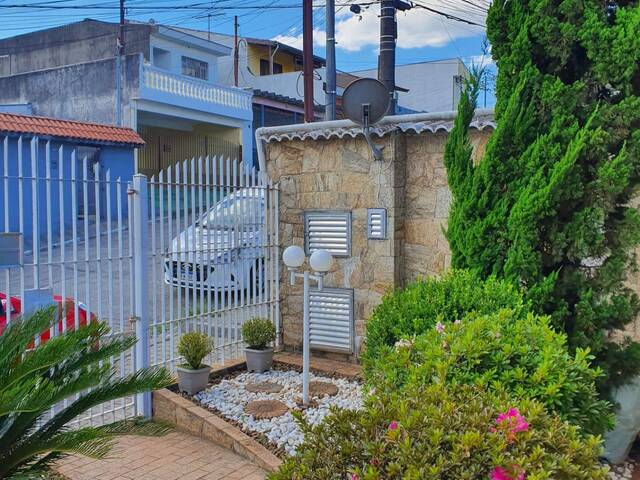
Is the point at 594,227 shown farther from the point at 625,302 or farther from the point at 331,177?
the point at 331,177

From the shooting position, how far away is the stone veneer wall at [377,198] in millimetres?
6445

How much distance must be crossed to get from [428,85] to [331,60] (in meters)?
18.8

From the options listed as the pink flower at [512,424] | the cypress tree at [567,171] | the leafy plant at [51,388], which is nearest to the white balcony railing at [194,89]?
the cypress tree at [567,171]

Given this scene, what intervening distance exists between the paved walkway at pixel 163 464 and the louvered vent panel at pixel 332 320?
2.38 m

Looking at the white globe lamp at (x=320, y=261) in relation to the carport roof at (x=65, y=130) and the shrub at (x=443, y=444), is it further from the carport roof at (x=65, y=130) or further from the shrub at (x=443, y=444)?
the carport roof at (x=65, y=130)

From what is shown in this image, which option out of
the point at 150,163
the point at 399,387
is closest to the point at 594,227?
the point at 399,387

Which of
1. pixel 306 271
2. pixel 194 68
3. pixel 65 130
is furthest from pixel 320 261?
pixel 194 68

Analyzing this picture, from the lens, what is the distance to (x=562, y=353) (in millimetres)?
3234

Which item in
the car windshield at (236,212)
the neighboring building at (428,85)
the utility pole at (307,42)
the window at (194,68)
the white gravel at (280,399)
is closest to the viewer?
the white gravel at (280,399)

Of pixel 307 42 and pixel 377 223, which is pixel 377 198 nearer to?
pixel 377 223

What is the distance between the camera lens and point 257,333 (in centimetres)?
648

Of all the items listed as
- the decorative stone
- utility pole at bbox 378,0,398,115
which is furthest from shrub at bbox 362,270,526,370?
utility pole at bbox 378,0,398,115

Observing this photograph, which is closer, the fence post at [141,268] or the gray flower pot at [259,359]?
the fence post at [141,268]

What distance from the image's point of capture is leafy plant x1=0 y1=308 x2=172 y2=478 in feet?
9.35
